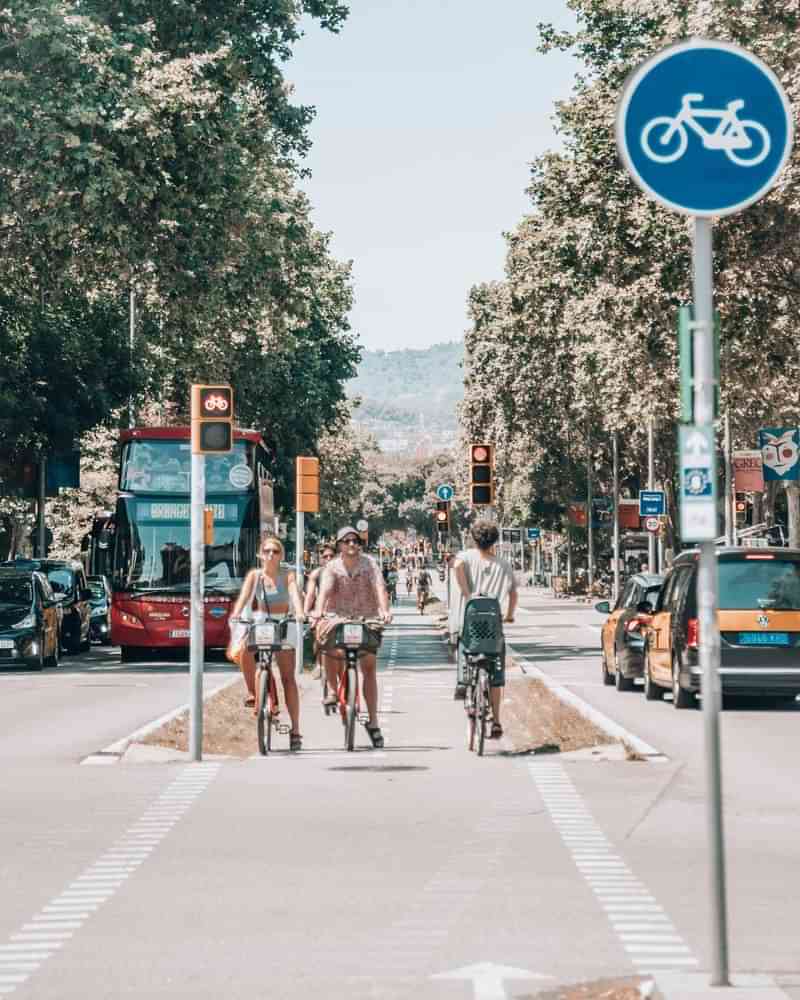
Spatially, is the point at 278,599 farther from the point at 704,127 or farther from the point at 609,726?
the point at 704,127

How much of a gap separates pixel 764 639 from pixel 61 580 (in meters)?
24.9

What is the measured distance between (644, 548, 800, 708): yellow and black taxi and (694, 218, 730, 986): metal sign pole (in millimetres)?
15011

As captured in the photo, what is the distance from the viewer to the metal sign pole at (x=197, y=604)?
1606 cm

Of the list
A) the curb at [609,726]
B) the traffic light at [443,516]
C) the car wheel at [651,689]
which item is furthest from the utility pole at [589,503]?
the car wheel at [651,689]

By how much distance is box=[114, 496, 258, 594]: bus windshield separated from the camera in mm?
36375

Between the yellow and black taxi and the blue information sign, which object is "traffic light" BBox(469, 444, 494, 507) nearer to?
the yellow and black taxi

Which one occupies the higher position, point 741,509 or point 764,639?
point 741,509

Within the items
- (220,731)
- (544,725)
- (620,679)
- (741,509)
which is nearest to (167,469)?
(620,679)

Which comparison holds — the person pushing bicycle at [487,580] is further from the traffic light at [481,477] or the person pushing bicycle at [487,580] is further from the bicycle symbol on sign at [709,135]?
the traffic light at [481,477]

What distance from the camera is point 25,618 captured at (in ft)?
118

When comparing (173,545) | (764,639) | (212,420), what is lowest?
(764,639)

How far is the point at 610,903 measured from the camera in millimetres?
9461

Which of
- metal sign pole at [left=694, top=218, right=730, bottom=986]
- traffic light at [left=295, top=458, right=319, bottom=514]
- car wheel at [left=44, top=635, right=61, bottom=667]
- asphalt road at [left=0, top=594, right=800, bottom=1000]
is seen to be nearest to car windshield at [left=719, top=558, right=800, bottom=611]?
asphalt road at [left=0, top=594, right=800, bottom=1000]

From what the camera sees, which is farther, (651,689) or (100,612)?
(100,612)
